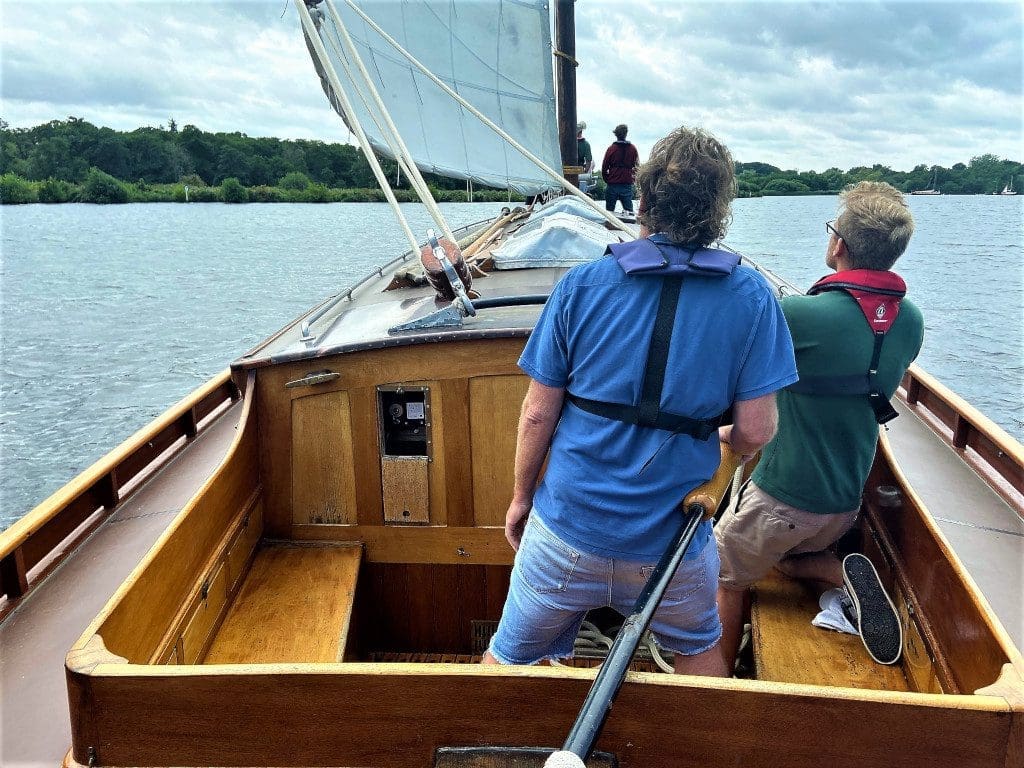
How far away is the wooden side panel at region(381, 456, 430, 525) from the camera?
3.33 metres

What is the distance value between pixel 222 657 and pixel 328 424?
0.99m

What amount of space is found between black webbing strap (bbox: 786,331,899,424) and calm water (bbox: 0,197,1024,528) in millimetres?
7637

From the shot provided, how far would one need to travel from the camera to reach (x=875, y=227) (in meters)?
2.28

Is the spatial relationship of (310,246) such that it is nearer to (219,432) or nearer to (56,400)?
(56,400)

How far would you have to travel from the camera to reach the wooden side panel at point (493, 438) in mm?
3186

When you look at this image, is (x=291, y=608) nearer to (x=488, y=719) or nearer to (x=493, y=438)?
(x=493, y=438)

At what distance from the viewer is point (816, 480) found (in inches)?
97.4

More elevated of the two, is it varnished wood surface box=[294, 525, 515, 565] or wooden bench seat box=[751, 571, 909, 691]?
varnished wood surface box=[294, 525, 515, 565]

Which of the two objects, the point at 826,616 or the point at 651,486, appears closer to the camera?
the point at 651,486

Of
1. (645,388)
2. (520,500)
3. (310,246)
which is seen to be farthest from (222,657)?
(310,246)

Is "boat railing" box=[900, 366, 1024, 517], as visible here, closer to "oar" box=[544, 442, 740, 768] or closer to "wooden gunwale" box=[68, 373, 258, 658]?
"oar" box=[544, 442, 740, 768]

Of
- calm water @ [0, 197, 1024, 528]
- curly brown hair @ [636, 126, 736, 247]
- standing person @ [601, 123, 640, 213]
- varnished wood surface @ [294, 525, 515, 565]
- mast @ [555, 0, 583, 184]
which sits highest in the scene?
mast @ [555, 0, 583, 184]

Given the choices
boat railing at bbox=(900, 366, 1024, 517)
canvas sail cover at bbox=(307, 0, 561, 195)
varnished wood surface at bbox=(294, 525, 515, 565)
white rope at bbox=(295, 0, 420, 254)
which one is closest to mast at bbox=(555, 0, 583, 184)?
canvas sail cover at bbox=(307, 0, 561, 195)

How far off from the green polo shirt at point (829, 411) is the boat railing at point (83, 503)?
7.97 feet
